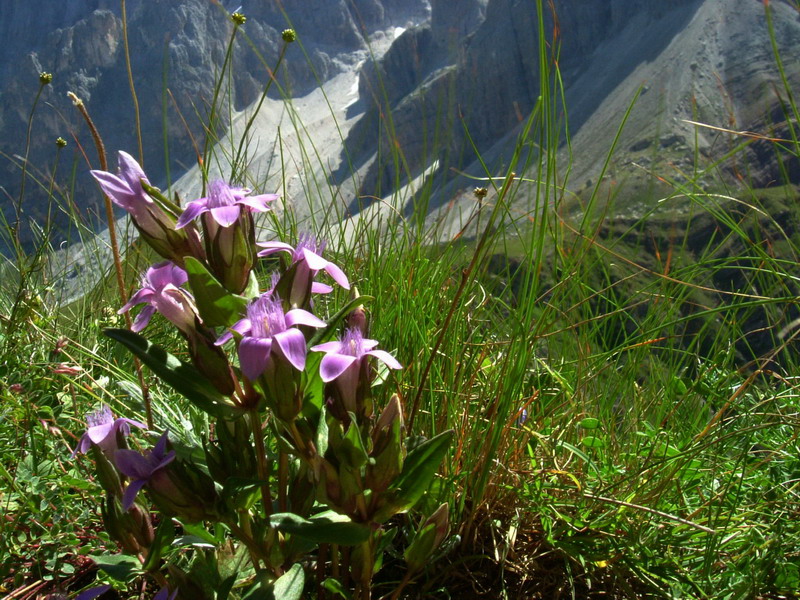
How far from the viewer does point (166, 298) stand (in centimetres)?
103

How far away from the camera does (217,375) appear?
1.00 m

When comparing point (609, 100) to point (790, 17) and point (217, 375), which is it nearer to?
point (790, 17)

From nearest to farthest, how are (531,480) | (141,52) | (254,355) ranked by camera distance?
(254,355) < (531,480) < (141,52)

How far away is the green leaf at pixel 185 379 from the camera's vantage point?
978 millimetres

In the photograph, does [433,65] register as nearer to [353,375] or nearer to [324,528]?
[353,375]

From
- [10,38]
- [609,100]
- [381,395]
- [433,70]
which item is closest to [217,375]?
[381,395]

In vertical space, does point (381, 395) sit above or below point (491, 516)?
above

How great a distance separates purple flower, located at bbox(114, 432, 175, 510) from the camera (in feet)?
3.22

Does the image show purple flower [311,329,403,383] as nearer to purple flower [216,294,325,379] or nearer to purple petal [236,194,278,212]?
purple flower [216,294,325,379]

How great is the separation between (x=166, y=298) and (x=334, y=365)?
33 centimetres

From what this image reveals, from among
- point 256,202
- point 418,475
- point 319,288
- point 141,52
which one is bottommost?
point 141,52

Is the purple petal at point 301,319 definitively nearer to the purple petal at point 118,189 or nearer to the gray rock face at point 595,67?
the purple petal at point 118,189

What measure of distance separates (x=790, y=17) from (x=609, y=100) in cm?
1744

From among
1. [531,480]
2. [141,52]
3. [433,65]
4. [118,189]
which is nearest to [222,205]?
[118,189]
